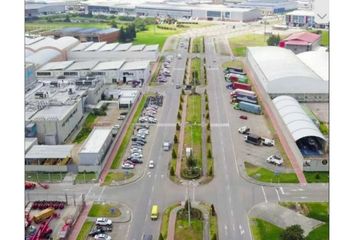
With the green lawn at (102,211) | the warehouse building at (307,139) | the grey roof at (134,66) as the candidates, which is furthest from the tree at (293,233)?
the grey roof at (134,66)

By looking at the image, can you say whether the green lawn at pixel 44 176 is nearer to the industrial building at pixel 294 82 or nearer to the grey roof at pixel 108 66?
the industrial building at pixel 294 82

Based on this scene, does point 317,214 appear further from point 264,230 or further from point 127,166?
point 127,166

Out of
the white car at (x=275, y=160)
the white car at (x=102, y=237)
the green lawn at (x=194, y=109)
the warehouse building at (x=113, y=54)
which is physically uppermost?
the warehouse building at (x=113, y=54)

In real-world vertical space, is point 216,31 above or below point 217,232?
above

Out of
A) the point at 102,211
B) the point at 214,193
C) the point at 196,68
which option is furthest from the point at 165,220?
the point at 196,68

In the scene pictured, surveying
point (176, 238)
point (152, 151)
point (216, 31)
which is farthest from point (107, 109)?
point (216, 31)

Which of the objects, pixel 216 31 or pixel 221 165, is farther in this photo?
pixel 216 31

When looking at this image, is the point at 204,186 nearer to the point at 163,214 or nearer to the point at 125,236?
the point at 163,214
